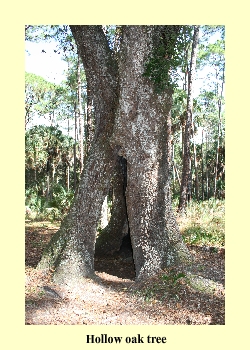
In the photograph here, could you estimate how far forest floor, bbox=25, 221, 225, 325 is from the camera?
5.86 metres

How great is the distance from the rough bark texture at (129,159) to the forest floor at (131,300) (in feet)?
1.20

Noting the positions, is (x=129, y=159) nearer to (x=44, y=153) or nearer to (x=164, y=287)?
(x=164, y=287)

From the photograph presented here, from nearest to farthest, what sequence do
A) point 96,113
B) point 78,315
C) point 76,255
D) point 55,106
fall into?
point 78,315
point 76,255
point 96,113
point 55,106

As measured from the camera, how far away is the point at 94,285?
7227 mm

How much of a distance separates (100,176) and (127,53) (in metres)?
2.65

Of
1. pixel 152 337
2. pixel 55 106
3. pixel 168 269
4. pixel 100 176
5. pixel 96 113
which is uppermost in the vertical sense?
pixel 55 106

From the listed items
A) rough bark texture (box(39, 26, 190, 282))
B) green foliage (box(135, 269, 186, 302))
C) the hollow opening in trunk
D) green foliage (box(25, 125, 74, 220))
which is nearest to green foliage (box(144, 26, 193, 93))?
rough bark texture (box(39, 26, 190, 282))

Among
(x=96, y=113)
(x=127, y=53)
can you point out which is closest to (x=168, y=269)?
(x=96, y=113)

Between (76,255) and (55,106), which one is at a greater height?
(55,106)

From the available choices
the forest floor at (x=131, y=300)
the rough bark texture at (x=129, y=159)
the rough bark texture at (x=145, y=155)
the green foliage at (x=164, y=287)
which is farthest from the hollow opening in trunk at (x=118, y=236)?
the green foliage at (x=164, y=287)

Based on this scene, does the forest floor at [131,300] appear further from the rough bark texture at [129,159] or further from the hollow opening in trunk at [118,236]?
the hollow opening in trunk at [118,236]

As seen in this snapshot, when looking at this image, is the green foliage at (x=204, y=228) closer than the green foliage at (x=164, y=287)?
No

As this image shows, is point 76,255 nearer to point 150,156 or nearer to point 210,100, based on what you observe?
point 150,156

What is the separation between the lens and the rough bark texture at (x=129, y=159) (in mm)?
6984
